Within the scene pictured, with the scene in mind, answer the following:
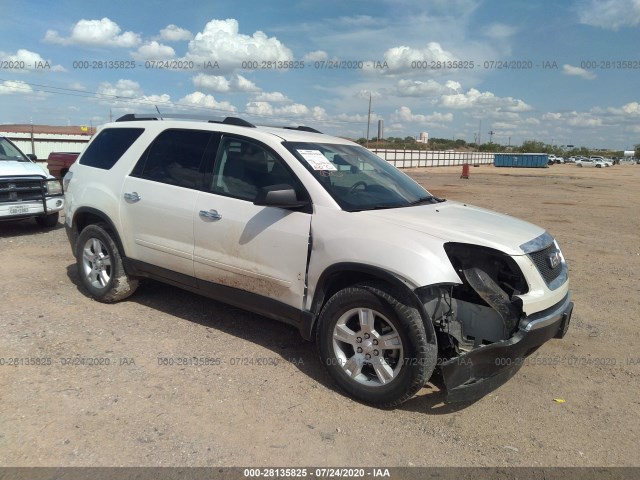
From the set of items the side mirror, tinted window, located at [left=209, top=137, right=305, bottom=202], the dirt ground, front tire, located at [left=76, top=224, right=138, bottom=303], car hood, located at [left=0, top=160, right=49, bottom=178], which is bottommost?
the dirt ground

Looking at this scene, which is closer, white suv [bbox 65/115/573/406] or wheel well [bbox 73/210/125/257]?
white suv [bbox 65/115/573/406]

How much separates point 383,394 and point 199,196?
2.29m

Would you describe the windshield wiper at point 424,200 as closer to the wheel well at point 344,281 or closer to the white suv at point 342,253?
the white suv at point 342,253

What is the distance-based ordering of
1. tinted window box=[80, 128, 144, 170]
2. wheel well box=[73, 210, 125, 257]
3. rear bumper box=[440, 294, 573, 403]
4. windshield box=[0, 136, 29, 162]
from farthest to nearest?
windshield box=[0, 136, 29, 162] → tinted window box=[80, 128, 144, 170] → wheel well box=[73, 210, 125, 257] → rear bumper box=[440, 294, 573, 403]

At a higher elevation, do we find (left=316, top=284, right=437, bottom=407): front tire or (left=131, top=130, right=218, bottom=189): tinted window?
(left=131, top=130, right=218, bottom=189): tinted window

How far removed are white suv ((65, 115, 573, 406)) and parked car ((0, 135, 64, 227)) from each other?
4618mm

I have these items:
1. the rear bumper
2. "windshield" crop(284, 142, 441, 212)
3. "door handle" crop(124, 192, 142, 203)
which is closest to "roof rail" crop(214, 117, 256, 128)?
"windshield" crop(284, 142, 441, 212)

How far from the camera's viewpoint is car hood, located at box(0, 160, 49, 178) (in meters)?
8.65

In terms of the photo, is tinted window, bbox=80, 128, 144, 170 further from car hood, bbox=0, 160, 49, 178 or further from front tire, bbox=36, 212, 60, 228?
front tire, bbox=36, 212, 60, 228

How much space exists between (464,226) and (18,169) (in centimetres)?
845

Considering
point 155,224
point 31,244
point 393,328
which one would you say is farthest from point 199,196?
point 31,244

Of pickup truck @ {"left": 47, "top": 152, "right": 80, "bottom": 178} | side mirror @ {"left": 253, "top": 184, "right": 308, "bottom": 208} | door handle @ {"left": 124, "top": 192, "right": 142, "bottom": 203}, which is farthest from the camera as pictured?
pickup truck @ {"left": 47, "top": 152, "right": 80, "bottom": 178}

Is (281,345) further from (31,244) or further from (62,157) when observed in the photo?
(62,157)

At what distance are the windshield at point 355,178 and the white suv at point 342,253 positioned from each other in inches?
0.6
